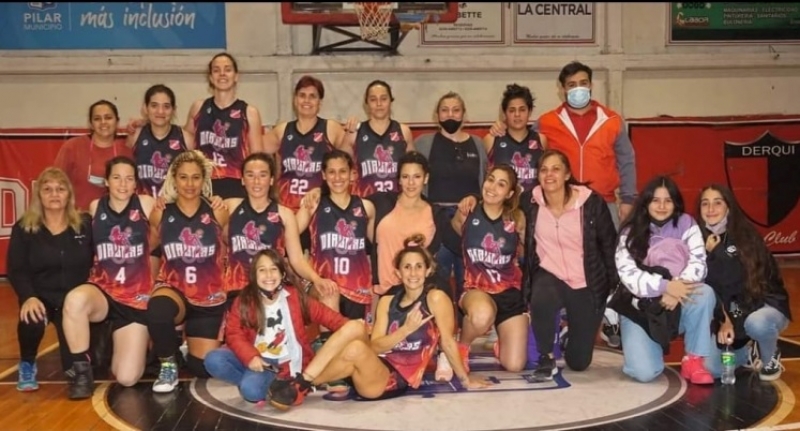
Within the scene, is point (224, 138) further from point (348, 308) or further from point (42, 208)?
point (348, 308)

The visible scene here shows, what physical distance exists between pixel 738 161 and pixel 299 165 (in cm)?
597

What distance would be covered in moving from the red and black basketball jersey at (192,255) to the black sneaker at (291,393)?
3.28 ft

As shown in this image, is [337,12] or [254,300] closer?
[254,300]

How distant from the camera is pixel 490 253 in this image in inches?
204

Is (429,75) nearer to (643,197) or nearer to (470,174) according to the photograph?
(470,174)

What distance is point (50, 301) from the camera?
4977 mm

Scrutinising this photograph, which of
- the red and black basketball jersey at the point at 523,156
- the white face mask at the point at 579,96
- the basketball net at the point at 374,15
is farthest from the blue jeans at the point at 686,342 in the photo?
the basketball net at the point at 374,15

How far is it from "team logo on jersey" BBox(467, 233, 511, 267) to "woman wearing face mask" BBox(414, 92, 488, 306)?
0.38m

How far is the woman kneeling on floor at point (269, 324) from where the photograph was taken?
4496 millimetres

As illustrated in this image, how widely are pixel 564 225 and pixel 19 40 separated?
Answer: 7.57m

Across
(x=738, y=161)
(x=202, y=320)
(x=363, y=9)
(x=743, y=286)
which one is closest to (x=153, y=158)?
(x=202, y=320)

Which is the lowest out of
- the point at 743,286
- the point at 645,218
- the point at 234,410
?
the point at 234,410

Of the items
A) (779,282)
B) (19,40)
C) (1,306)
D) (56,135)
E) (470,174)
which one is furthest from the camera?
(19,40)

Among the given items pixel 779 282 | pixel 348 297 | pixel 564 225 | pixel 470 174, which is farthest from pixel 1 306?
pixel 779 282
